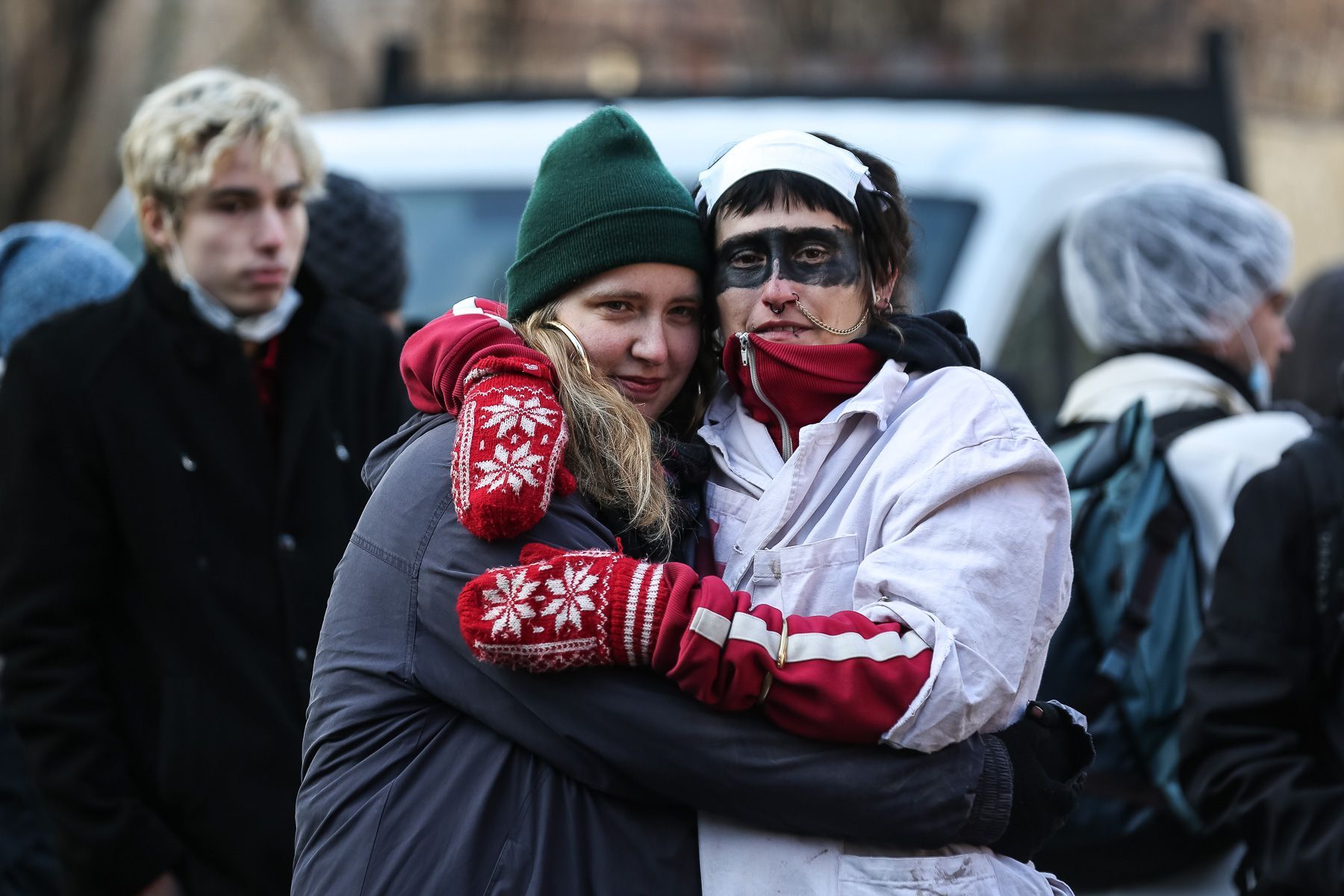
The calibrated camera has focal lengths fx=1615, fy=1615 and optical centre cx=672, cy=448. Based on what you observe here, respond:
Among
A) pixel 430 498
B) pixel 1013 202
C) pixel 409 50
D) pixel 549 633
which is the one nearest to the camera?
pixel 549 633

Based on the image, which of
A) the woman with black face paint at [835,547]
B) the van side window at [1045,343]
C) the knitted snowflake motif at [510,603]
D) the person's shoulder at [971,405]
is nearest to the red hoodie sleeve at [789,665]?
the woman with black face paint at [835,547]

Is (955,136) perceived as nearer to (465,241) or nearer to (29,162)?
(465,241)

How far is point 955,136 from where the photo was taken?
5.04 meters

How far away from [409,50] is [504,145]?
2.27m

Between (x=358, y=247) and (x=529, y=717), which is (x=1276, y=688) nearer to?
(x=529, y=717)

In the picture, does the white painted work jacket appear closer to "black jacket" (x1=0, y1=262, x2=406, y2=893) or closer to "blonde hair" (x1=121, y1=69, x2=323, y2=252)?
"black jacket" (x1=0, y1=262, x2=406, y2=893)

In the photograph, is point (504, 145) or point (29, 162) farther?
point (29, 162)

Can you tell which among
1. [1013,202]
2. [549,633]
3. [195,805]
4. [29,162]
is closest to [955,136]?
[1013,202]

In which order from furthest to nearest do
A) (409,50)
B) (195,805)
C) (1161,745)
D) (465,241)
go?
(409,50) < (465,241) < (1161,745) < (195,805)

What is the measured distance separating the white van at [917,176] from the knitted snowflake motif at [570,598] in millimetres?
2623

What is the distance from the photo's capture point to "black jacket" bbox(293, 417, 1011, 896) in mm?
1919

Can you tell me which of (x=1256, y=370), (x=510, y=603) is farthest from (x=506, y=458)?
(x=1256, y=370)

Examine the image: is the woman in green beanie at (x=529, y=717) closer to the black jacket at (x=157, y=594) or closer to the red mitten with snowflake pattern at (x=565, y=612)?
the red mitten with snowflake pattern at (x=565, y=612)

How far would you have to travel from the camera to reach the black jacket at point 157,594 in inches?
118
